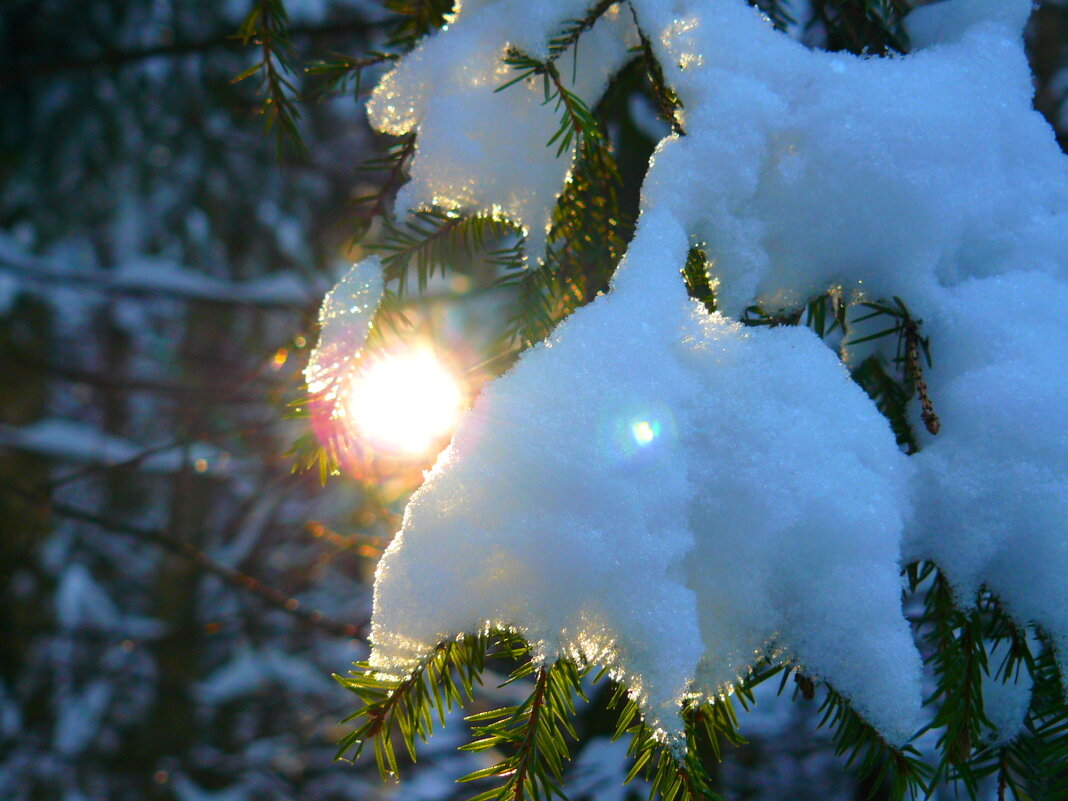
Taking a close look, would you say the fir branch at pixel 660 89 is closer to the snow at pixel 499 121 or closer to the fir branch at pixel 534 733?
the snow at pixel 499 121

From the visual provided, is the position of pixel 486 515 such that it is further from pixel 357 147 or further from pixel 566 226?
pixel 357 147

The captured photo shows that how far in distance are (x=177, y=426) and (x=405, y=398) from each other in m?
3.78

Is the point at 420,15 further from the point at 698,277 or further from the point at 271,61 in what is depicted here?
the point at 698,277

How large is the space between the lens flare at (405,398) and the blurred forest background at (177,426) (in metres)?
1.16

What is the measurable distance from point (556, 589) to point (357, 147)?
13.0 feet

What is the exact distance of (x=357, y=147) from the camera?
3.92 metres

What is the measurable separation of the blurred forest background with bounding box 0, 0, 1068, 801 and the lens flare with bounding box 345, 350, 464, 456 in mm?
1160

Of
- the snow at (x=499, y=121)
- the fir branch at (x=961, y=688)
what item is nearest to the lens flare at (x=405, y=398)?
the snow at (x=499, y=121)

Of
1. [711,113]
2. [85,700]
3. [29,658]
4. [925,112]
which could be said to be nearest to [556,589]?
[711,113]

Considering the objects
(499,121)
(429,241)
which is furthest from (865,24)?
(429,241)

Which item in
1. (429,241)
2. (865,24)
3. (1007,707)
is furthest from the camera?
(865,24)

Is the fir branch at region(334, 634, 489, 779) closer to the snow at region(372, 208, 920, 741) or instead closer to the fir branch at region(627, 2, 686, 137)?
the snow at region(372, 208, 920, 741)

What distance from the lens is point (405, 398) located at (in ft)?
3.05

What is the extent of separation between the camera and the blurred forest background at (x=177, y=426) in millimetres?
2699
